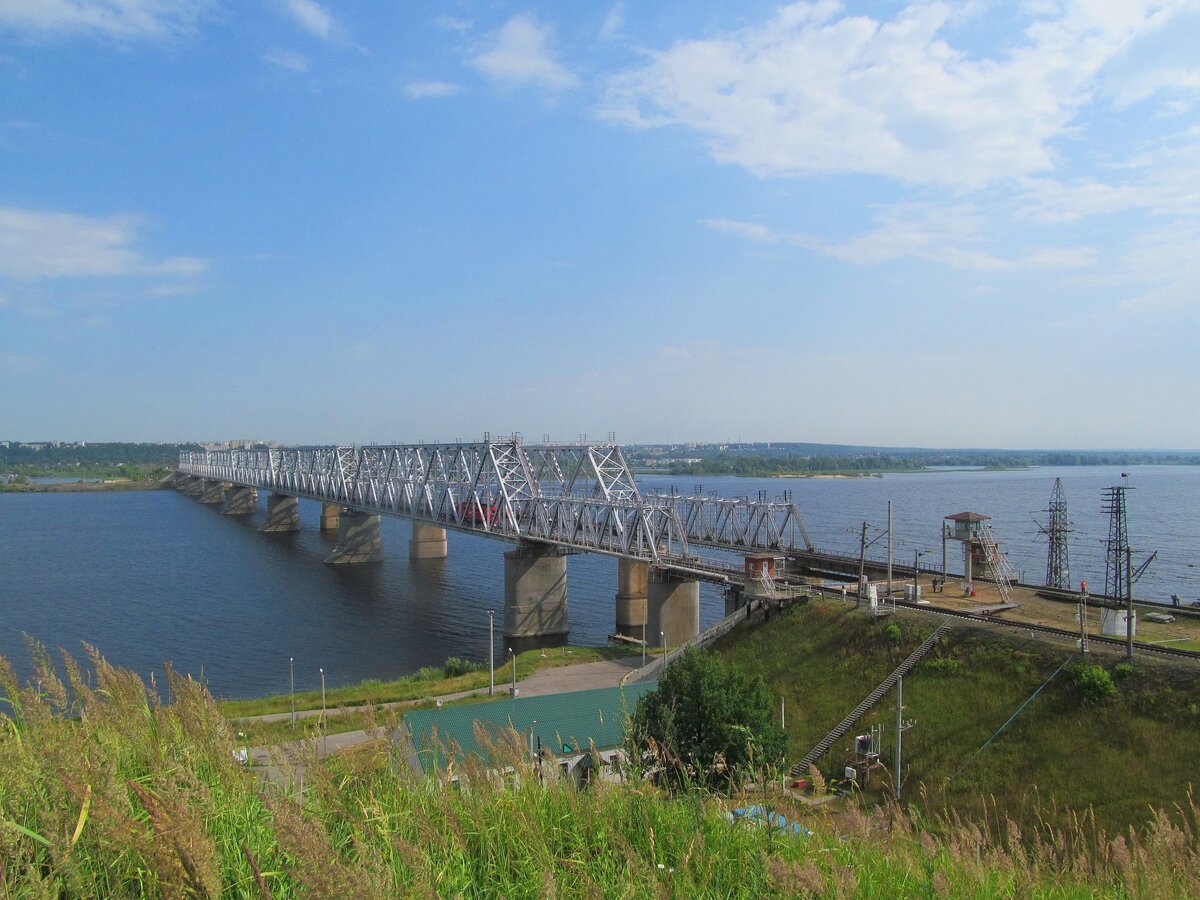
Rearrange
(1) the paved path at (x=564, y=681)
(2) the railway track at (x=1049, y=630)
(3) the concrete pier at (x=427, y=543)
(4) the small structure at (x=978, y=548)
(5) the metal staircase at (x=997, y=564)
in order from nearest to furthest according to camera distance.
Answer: (2) the railway track at (x=1049, y=630), (1) the paved path at (x=564, y=681), (5) the metal staircase at (x=997, y=564), (4) the small structure at (x=978, y=548), (3) the concrete pier at (x=427, y=543)

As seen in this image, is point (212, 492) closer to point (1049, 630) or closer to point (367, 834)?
point (1049, 630)

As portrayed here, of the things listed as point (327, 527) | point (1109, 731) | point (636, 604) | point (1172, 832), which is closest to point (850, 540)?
point (636, 604)

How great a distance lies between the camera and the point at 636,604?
59.1 metres

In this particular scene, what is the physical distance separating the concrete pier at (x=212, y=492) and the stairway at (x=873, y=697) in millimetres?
173606

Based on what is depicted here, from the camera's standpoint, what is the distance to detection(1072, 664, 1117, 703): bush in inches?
977

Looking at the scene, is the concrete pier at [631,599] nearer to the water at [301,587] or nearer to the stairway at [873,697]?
the water at [301,587]

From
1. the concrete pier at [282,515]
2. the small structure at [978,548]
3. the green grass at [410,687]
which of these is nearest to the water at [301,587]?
the concrete pier at [282,515]

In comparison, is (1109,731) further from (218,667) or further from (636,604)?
(218,667)

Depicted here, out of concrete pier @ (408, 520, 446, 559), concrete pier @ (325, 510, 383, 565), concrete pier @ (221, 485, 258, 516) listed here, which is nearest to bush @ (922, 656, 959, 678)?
concrete pier @ (408, 520, 446, 559)

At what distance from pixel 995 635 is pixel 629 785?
91.0 feet

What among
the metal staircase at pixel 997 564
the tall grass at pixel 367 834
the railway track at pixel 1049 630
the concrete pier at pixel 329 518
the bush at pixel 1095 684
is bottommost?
the concrete pier at pixel 329 518

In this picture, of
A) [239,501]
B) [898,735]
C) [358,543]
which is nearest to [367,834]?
[898,735]

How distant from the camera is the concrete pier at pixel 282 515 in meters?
126

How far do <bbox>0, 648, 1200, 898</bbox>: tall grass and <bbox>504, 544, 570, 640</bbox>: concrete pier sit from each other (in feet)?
172
